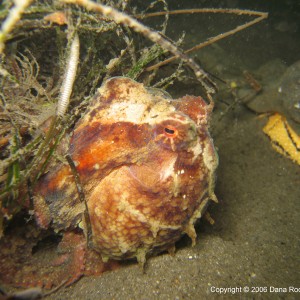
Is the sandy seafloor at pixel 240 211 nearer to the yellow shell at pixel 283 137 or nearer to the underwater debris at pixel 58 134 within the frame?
the yellow shell at pixel 283 137

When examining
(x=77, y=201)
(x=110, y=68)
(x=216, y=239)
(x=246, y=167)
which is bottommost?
(x=246, y=167)

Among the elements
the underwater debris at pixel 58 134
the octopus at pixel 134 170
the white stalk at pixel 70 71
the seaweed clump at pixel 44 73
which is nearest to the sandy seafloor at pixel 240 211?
the underwater debris at pixel 58 134

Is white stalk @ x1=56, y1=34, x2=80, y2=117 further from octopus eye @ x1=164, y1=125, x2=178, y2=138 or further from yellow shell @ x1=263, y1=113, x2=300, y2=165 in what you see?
yellow shell @ x1=263, y1=113, x2=300, y2=165

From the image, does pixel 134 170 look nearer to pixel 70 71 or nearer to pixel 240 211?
pixel 70 71

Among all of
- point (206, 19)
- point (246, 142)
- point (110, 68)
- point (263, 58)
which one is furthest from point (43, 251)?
point (263, 58)

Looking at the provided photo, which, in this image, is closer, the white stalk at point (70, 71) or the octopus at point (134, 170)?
the white stalk at point (70, 71)

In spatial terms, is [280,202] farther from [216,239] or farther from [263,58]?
[263,58]

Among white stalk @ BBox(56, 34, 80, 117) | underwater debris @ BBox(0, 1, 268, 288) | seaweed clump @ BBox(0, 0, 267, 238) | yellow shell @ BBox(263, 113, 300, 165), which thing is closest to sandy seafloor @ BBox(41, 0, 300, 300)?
yellow shell @ BBox(263, 113, 300, 165)

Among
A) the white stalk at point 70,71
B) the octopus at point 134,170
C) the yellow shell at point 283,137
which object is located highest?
the white stalk at point 70,71
